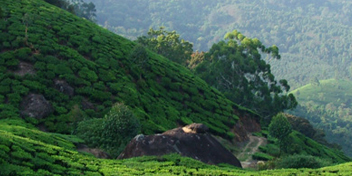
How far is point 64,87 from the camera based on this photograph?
99.1 feet

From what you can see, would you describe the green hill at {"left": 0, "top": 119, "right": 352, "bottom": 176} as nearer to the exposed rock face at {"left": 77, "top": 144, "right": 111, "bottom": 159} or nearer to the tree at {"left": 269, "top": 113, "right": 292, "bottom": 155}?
the exposed rock face at {"left": 77, "top": 144, "right": 111, "bottom": 159}

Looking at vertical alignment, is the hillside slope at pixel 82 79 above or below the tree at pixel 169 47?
below

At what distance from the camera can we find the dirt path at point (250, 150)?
32719mm

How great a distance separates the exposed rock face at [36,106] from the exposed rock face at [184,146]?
7.68 meters

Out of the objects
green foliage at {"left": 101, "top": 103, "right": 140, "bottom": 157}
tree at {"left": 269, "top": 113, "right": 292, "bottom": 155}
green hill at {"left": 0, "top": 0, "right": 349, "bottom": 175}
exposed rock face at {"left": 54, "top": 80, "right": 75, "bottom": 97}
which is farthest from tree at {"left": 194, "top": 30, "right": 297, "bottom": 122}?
green foliage at {"left": 101, "top": 103, "right": 140, "bottom": 157}

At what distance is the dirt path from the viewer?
32.7 meters

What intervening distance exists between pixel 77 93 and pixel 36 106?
158 inches

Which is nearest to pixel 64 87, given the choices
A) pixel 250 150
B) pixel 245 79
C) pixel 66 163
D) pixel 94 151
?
pixel 94 151

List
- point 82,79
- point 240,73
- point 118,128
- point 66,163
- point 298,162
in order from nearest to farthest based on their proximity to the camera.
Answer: point 66,163, point 298,162, point 118,128, point 82,79, point 240,73

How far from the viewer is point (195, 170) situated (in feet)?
61.2

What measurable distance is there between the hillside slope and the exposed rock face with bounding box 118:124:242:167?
232 inches

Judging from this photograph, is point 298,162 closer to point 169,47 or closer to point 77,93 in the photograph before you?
point 77,93

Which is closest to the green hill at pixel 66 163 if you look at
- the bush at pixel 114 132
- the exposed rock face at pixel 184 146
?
the exposed rock face at pixel 184 146

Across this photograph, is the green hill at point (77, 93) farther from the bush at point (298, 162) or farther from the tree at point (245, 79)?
the tree at point (245, 79)
